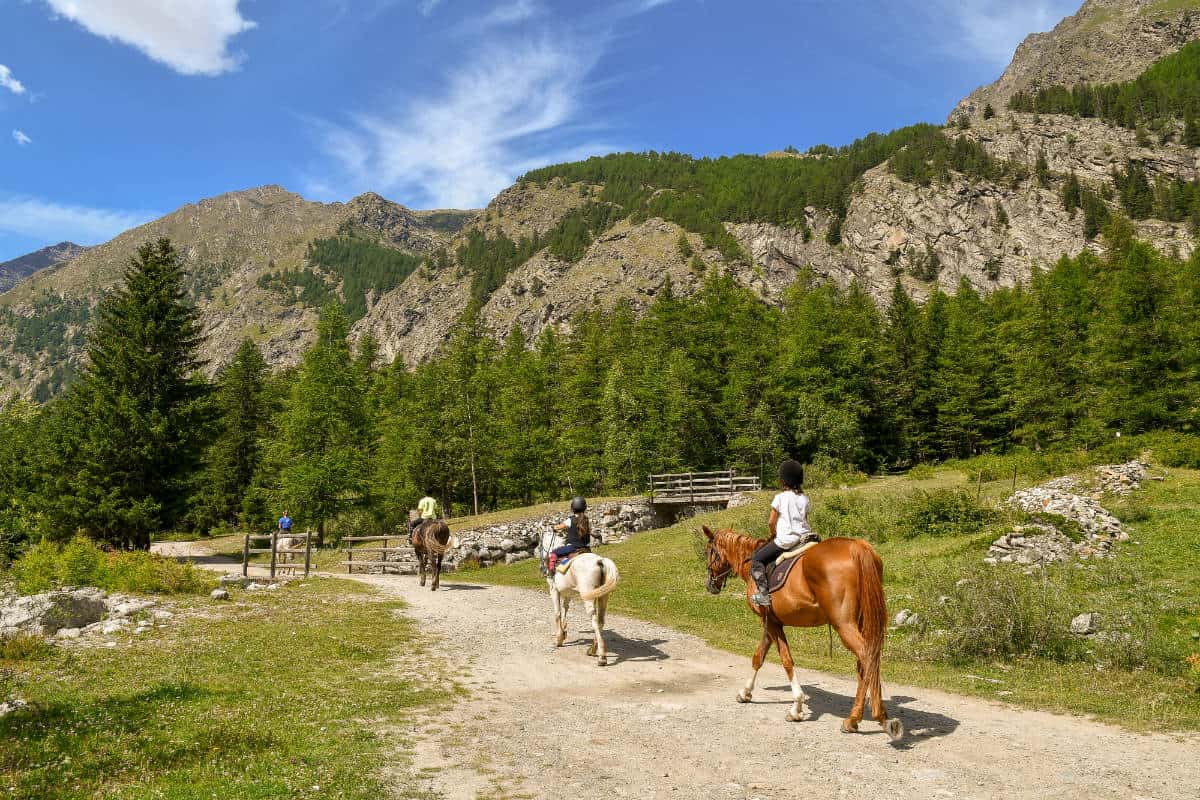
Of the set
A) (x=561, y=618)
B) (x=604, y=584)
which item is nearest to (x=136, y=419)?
(x=561, y=618)

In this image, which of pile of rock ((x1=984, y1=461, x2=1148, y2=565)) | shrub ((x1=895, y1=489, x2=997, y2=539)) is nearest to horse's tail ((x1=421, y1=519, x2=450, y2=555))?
pile of rock ((x1=984, y1=461, x2=1148, y2=565))

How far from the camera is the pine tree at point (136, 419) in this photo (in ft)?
115

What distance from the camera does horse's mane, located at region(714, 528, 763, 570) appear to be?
10164 mm

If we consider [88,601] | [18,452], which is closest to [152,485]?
[88,601]

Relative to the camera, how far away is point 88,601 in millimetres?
14273

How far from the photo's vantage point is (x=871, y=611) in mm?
7699

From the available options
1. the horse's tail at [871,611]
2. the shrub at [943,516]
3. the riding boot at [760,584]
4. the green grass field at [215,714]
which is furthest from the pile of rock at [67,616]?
the shrub at [943,516]

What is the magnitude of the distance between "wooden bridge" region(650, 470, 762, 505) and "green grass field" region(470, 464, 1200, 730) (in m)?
12.2

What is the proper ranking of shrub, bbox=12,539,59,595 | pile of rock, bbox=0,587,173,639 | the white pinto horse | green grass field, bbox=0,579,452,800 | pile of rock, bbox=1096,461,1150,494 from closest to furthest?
green grass field, bbox=0,579,452,800 → the white pinto horse → pile of rock, bbox=0,587,173,639 → shrub, bbox=12,539,59,595 → pile of rock, bbox=1096,461,1150,494

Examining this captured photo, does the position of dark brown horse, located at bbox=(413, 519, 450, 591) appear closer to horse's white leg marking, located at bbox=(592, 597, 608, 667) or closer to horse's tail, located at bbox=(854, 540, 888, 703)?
horse's white leg marking, located at bbox=(592, 597, 608, 667)

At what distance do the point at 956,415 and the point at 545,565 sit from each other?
182 feet

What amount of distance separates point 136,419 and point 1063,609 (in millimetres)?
42055

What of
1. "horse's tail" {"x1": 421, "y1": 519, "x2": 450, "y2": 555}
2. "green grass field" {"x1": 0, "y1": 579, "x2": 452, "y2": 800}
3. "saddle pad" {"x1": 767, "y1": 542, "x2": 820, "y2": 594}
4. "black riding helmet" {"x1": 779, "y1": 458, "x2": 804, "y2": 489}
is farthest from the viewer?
"horse's tail" {"x1": 421, "y1": 519, "x2": 450, "y2": 555}

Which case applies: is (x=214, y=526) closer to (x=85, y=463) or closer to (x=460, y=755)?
(x=85, y=463)
